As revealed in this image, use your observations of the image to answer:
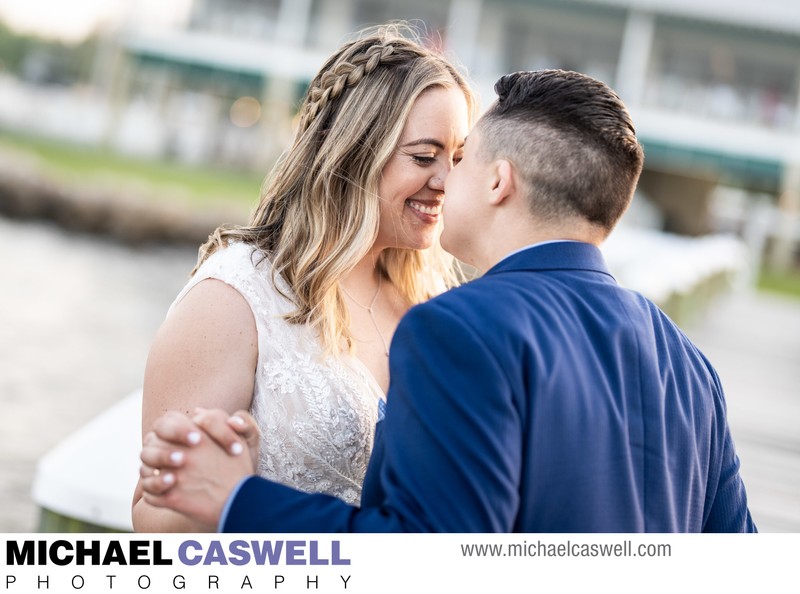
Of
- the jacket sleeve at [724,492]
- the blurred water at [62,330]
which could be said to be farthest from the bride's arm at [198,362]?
the blurred water at [62,330]

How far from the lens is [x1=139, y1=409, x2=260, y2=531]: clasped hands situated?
6.08 feet

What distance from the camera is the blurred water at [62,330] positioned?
25.8 ft

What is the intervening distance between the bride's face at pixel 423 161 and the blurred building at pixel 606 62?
24.5 meters

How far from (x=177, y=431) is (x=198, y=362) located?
51 centimetres

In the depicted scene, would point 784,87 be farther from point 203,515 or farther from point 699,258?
point 203,515

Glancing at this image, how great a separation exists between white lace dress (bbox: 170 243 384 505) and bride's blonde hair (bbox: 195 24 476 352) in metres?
0.06

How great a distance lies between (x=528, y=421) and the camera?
1.77 metres

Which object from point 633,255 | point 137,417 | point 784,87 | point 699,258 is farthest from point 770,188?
point 137,417

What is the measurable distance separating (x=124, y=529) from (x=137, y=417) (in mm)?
413

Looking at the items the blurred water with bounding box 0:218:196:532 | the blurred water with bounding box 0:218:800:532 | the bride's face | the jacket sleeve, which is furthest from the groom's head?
the blurred water with bounding box 0:218:800:532

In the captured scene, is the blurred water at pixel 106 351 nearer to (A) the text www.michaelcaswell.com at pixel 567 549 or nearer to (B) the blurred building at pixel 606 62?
(A) the text www.michaelcaswell.com at pixel 567 549

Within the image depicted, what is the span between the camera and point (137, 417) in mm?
3559

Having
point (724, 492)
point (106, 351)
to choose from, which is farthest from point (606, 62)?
point (724, 492)

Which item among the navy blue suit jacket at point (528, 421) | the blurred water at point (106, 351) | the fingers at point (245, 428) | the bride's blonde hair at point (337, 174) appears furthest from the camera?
the blurred water at point (106, 351)
